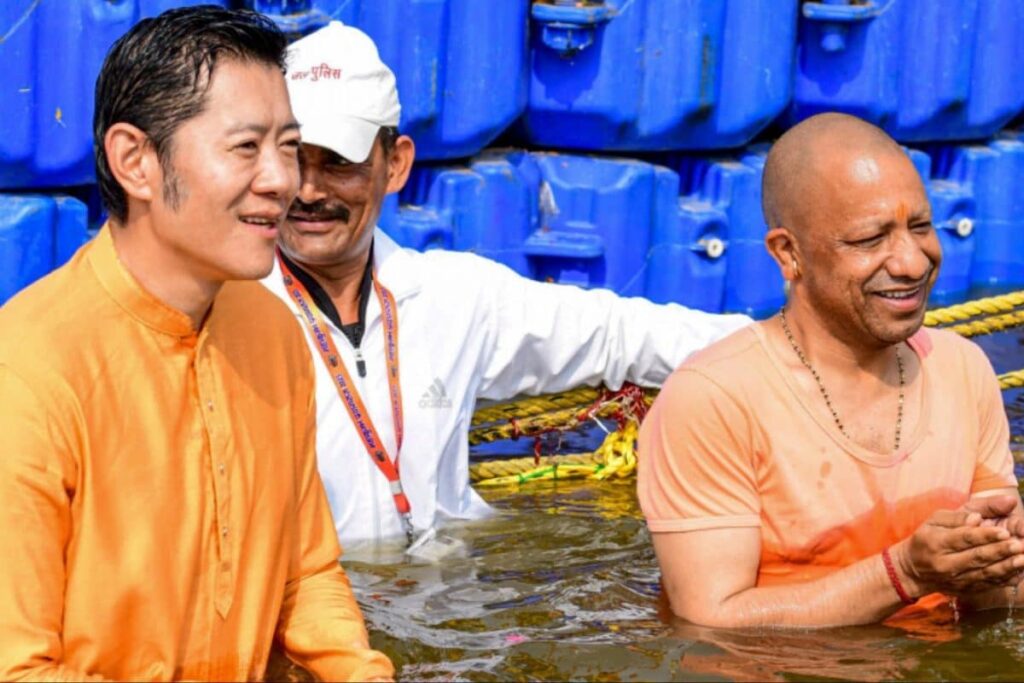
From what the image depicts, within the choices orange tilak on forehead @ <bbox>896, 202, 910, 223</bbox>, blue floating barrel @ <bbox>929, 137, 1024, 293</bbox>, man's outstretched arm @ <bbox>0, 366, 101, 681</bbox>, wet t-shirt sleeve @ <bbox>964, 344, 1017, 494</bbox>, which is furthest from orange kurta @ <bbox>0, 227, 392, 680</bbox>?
blue floating barrel @ <bbox>929, 137, 1024, 293</bbox>

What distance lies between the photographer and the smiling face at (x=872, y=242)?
4047mm

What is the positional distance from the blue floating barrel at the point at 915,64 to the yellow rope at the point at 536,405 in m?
2.77

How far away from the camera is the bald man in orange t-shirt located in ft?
13.3

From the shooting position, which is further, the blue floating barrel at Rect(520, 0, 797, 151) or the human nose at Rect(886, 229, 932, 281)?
the blue floating barrel at Rect(520, 0, 797, 151)

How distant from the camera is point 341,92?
4711 mm

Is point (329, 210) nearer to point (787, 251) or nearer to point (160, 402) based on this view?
point (787, 251)

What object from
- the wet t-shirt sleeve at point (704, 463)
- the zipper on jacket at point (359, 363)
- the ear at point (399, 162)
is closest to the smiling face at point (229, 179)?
the wet t-shirt sleeve at point (704, 463)

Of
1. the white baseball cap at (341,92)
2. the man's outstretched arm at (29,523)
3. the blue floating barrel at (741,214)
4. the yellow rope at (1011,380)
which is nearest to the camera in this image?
the man's outstretched arm at (29,523)

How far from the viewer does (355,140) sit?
470 centimetres

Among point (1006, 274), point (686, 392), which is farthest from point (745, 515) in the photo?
point (1006, 274)

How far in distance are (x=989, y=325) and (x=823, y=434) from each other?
261 centimetres

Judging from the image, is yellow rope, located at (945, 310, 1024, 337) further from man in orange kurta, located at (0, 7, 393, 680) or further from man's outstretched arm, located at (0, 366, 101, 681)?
man's outstretched arm, located at (0, 366, 101, 681)

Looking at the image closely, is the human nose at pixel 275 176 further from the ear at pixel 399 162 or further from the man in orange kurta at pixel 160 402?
the ear at pixel 399 162

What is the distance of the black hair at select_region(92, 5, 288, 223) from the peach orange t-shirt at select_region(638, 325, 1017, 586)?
4.31 feet
